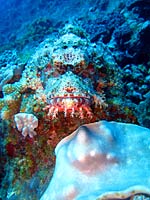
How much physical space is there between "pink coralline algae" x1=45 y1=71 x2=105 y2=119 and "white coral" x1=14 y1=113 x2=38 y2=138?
0.21 m

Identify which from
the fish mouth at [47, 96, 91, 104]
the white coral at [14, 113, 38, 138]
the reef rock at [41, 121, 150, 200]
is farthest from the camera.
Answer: the white coral at [14, 113, 38, 138]

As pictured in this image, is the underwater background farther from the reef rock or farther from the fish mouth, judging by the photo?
the reef rock

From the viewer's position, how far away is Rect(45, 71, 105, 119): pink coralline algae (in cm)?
245

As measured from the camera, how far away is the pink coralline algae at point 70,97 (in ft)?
8.02

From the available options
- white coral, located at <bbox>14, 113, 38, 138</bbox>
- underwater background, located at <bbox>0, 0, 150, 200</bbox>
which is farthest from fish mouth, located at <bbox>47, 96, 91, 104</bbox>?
white coral, located at <bbox>14, 113, 38, 138</bbox>

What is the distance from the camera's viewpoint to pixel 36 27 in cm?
1338

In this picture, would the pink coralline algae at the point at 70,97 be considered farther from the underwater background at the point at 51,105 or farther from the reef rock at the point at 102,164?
the reef rock at the point at 102,164

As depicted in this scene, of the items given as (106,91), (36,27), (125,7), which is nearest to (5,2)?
(36,27)

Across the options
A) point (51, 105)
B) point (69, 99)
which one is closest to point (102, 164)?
point (69, 99)

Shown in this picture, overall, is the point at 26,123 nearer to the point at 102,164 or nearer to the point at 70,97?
the point at 70,97

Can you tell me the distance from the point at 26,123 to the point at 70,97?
596mm

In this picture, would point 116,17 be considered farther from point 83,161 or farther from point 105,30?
point 83,161

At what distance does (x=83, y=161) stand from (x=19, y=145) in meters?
1.10

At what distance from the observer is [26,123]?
8.70 ft
